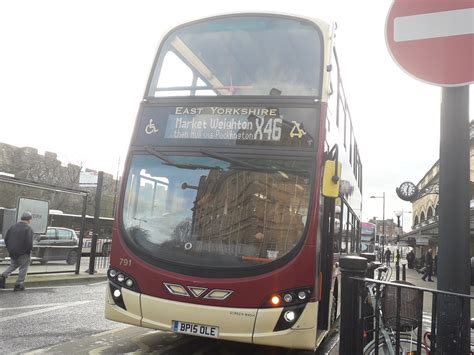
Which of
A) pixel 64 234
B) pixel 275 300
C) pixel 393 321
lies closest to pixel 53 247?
pixel 64 234

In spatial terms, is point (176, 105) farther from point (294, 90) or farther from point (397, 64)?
point (397, 64)

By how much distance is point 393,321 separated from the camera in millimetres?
3885

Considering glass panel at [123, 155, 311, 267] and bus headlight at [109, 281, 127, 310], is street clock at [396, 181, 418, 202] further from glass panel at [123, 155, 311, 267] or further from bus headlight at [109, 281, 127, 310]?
bus headlight at [109, 281, 127, 310]

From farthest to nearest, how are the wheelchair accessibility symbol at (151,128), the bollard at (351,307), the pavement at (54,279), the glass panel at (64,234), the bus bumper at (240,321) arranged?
the glass panel at (64,234)
the pavement at (54,279)
the wheelchair accessibility symbol at (151,128)
the bus bumper at (240,321)
the bollard at (351,307)

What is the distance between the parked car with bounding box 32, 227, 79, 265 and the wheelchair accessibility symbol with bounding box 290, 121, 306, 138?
10159 millimetres

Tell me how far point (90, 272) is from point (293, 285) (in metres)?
10.7

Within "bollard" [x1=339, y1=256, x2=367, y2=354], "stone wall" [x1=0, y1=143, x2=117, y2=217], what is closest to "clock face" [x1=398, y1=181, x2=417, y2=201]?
"bollard" [x1=339, y1=256, x2=367, y2=354]

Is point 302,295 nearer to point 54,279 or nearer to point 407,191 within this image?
point 54,279

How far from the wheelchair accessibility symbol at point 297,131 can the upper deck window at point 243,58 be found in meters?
0.41

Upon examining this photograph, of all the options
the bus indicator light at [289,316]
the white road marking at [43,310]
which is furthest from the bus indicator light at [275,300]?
the white road marking at [43,310]

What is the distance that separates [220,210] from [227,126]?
1.01 m

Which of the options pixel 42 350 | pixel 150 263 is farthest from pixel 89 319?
pixel 150 263

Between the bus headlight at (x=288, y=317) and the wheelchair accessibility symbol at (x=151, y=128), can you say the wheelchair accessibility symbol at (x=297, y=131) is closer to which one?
the wheelchair accessibility symbol at (x=151, y=128)

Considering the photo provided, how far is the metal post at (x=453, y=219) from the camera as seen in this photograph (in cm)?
223
